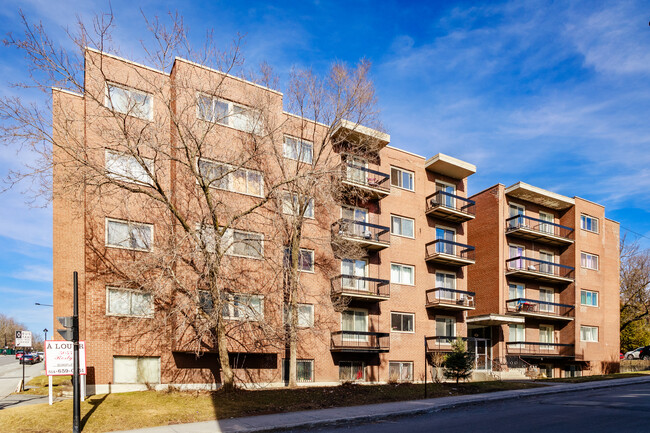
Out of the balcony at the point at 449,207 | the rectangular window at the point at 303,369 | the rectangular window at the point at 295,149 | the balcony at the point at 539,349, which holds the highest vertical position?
the rectangular window at the point at 295,149

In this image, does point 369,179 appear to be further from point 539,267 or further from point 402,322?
point 539,267

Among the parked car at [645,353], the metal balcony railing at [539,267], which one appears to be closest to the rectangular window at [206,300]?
the metal balcony railing at [539,267]

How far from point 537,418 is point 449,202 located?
1880 centimetres

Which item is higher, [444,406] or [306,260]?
[306,260]

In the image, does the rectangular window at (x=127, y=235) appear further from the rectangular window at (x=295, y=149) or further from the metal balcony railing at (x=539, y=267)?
the metal balcony railing at (x=539, y=267)

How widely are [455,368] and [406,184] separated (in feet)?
38.9

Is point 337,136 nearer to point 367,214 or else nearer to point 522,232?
point 367,214

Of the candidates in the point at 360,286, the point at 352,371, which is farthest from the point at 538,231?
the point at 352,371

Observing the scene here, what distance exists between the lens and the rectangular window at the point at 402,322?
1096 inches

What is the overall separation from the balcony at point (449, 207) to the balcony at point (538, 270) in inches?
211

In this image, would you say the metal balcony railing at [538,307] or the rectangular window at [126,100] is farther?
the metal balcony railing at [538,307]

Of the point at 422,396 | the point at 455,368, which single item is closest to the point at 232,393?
the point at 422,396

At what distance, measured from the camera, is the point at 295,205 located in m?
22.6

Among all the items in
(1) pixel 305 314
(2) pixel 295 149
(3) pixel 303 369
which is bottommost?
(3) pixel 303 369
